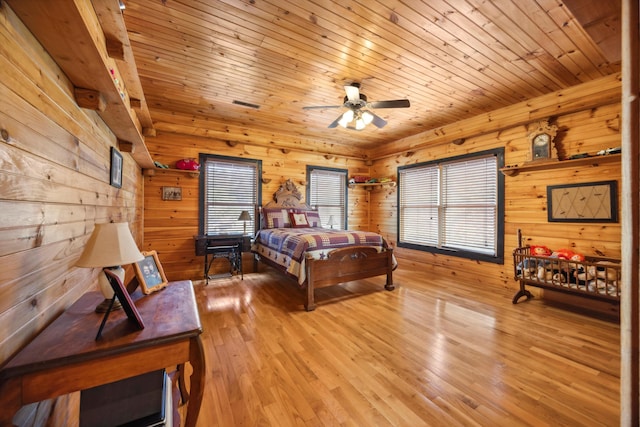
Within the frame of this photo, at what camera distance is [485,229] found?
404cm

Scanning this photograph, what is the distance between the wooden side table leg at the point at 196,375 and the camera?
1112 millimetres

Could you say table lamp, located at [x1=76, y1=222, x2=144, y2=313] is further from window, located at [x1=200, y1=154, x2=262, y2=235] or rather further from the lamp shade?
window, located at [x1=200, y1=154, x2=262, y2=235]

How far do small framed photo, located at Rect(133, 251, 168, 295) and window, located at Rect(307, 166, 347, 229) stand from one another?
12.9 ft

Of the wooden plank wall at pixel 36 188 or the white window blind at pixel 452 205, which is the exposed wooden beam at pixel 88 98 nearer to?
the wooden plank wall at pixel 36 188

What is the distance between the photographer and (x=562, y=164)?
3213 mm

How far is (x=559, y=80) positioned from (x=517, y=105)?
24.0 inches

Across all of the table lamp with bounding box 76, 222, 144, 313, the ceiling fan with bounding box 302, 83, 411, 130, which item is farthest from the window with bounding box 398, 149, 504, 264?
the table lamp with bounding box 76, 222, 144, 313

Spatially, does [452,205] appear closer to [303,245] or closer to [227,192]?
[303,245]

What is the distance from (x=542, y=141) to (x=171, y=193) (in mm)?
5447

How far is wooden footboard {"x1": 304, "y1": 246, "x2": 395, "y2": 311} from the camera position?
301 cm

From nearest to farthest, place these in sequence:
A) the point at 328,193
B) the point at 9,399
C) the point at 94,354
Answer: the point at 9,399
the point at 94,354
the point at 328,193

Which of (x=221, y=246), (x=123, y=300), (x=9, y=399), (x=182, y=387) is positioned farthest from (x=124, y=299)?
(x=221, y=246)

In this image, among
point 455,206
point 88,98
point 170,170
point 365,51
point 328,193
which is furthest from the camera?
point 328,193

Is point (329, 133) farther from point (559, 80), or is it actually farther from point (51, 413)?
point (51, 413)
